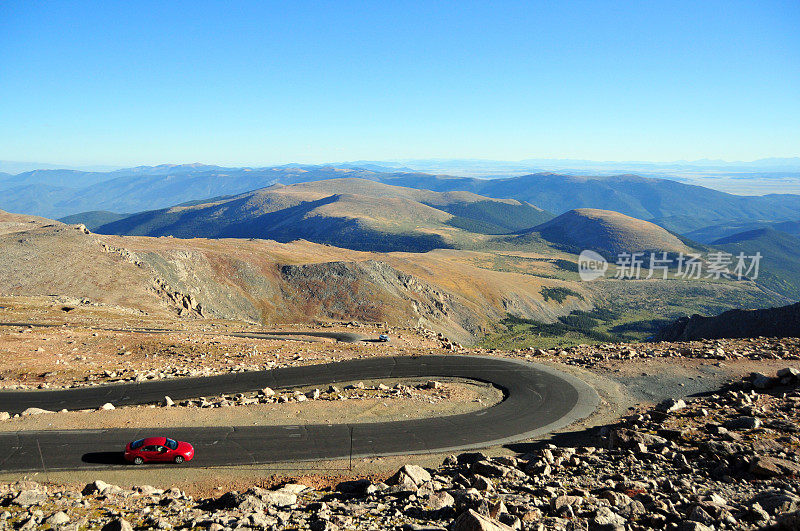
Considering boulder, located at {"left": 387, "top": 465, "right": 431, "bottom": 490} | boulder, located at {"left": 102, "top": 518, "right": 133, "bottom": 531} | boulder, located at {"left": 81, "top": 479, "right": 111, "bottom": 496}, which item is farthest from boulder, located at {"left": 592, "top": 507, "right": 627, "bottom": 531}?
boulder, located at {"left": 81, "top": 479, "right": 111, "bottom": 496}

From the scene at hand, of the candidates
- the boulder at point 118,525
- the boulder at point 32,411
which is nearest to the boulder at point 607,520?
the boulder at point 118,525

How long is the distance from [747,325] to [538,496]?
54169mm

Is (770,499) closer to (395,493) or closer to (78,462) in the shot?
(395,493)

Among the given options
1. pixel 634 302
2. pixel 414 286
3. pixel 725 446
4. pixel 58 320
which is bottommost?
pixel 634 302

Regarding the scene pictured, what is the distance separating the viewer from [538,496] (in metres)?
14.5

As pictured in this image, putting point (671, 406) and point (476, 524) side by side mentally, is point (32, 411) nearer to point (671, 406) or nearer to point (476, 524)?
point (476, 524)

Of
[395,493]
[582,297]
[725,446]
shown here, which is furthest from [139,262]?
[582,297]

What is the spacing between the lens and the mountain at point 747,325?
4735 centimetres

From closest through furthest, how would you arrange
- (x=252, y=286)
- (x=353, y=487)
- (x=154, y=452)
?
(x=353, y=487) → (x=154, y=452) → (x=252, y=286)

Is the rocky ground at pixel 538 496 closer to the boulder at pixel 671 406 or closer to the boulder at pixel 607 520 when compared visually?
the boulder at pixel 607 520

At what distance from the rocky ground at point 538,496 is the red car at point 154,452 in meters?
3.12

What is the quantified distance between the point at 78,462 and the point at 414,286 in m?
83.5

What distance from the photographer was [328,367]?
3531 centimetres

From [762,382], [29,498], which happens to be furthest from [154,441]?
[762,382]
